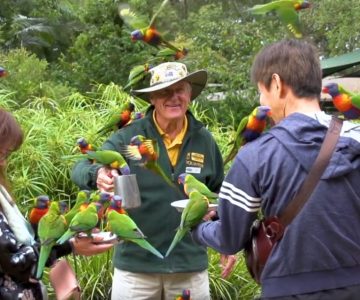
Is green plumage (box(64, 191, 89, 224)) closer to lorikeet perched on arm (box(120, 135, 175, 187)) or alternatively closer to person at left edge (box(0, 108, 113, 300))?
person at left edge (box(0, 108, 113, 300))

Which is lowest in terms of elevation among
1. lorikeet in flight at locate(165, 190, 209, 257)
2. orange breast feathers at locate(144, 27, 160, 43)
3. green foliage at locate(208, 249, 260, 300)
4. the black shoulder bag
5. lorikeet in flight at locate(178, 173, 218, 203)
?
green foliage at locate(208, 249, 260, 300)

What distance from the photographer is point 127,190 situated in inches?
101

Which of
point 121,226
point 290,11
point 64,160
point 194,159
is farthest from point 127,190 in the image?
point 64,160

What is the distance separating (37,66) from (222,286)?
4263mm

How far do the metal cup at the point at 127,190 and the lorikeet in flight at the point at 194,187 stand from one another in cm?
20

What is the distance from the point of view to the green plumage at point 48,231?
2.29 m

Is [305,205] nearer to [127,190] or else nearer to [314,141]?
[314,141]

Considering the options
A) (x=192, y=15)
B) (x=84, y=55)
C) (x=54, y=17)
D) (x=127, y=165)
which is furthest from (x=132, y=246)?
(x=54, y=17)

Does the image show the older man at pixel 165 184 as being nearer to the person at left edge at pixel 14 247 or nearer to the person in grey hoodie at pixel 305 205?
the person at left edge at pixel 14 247

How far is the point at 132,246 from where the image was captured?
2.81 m

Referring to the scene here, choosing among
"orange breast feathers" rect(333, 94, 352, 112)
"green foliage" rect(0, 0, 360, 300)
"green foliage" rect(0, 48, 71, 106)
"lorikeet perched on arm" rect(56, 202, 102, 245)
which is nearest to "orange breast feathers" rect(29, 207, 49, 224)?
"lorikeet perched on arm" rect(56, 202, 102, 245)

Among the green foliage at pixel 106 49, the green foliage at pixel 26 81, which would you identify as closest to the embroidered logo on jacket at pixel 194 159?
the green foliage at pixel 26 81

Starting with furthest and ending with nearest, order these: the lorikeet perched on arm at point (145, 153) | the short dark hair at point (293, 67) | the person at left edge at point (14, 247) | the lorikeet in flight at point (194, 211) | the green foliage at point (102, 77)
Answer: the green foliage at point (102, 77) → the lorikeet perched on arm at point (145, 153) → the lorikeet in flight at point (194, 211) → the person at left edge at point (14, 247) → the short dark hair at point (293, 67)

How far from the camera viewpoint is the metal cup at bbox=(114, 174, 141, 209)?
8.36ft
